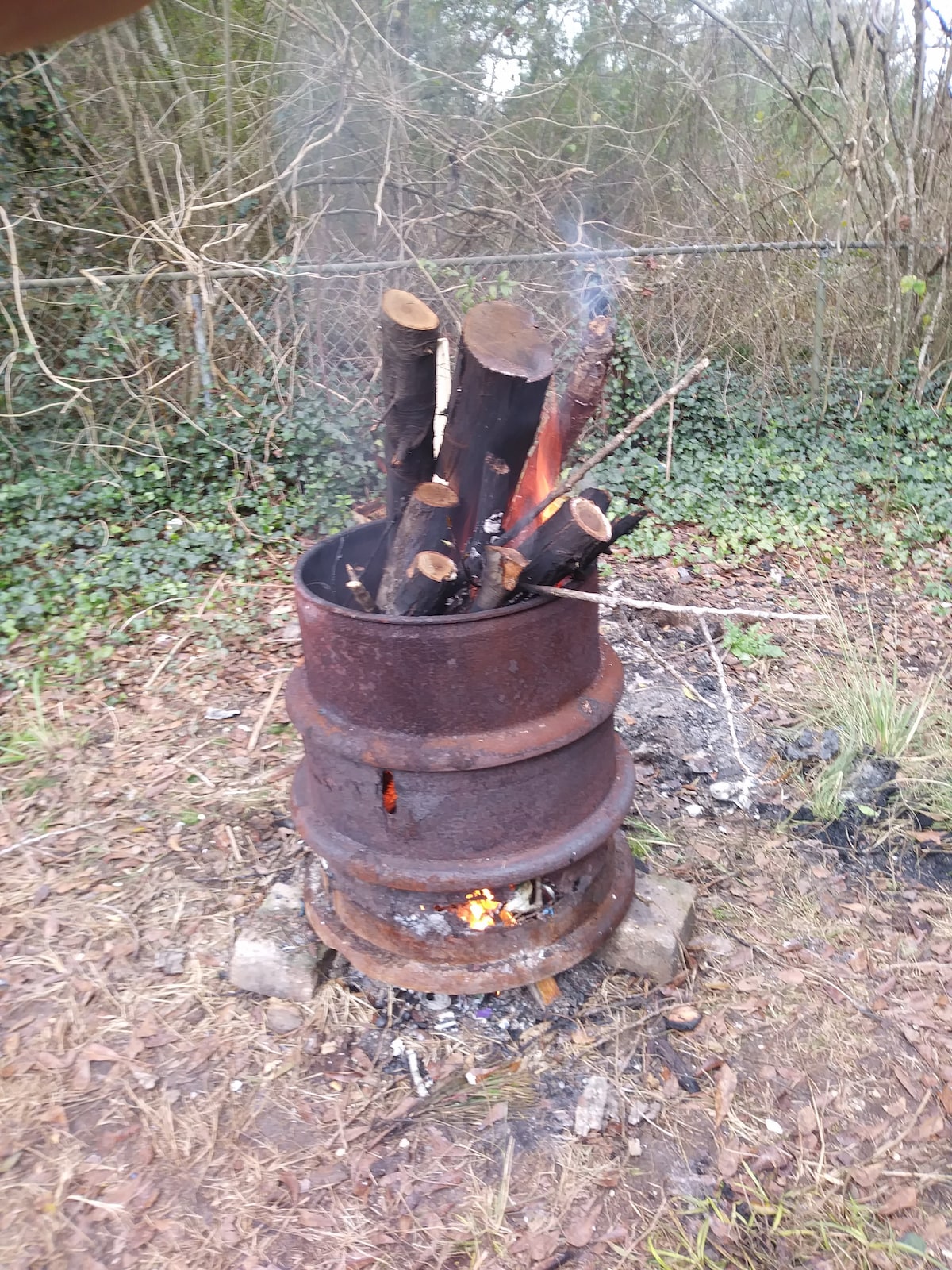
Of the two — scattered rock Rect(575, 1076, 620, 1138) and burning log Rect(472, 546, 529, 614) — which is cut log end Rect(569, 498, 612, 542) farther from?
scattered rock Rect(575, 1076, 620, 1138)

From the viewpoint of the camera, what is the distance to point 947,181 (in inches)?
238

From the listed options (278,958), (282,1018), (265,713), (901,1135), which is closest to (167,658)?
(265,713)

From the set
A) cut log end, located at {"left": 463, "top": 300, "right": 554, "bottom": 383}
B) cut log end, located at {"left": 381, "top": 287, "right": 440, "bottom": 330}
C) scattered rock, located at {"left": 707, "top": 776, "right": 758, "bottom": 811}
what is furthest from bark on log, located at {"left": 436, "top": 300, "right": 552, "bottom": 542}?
scattered rock, located at {"left": 707, "top": 776, "right": 758, "bottom": 811}

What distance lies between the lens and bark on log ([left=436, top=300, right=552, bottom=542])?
5.50 ft

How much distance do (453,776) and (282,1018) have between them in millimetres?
991

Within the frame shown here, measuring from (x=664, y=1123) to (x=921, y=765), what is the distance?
1714mm

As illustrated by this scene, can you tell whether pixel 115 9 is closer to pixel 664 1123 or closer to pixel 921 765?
pixel 664 1123

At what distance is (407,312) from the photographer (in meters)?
1.61

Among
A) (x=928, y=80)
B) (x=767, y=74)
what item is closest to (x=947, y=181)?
(x=928, y=80)

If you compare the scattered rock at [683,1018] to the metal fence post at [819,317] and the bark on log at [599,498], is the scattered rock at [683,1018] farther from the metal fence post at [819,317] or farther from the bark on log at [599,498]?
the metal fence post at [819,317]

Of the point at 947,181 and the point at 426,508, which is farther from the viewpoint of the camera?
the point at 947,181

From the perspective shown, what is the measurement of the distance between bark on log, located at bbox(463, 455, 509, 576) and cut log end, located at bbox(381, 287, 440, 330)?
1.08 feet

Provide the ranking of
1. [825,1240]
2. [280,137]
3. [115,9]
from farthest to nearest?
1. [280,137]
2. [825,1240]
3. [115,9]

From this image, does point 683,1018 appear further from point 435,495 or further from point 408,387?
point 408,387
